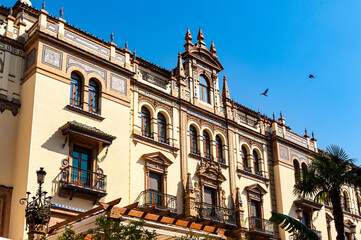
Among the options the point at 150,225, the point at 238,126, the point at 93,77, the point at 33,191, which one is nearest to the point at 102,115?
the point at 93,77

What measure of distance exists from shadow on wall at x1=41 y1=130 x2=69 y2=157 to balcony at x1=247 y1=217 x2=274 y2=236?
1218cm

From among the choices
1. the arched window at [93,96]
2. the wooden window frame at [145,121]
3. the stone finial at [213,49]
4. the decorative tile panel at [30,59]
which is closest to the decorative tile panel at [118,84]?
the arched window at [93,96]

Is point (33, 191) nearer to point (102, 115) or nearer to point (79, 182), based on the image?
point (79, 182)

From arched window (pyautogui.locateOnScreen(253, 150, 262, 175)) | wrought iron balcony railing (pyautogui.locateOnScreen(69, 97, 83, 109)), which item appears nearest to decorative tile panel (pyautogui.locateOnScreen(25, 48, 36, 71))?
wrought iron balcony railing (pyautogui.locateOnScreen(69, 97, 83, 109))

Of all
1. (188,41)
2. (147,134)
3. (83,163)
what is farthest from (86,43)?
(188,41)

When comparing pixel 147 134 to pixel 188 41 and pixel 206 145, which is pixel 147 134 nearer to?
pixel 206 145

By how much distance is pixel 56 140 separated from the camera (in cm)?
2277

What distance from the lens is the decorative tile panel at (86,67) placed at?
967 inches

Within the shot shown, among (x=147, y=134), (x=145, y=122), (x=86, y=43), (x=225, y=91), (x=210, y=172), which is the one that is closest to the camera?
(x=86, y=43)

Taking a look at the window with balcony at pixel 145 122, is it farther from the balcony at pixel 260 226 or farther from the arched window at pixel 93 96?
the balcony at pixel 260 226

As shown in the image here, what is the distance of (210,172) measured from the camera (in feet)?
97.1

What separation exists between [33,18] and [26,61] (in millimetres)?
3688

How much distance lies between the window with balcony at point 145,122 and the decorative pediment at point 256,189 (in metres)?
7.54

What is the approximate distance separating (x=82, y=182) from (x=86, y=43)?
6804 millimetres
